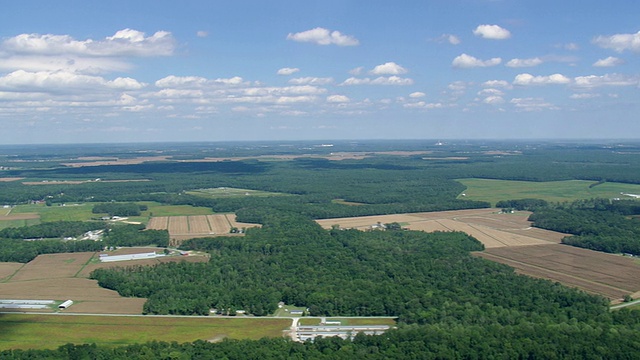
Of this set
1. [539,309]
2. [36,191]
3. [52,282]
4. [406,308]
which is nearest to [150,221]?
[52,282]

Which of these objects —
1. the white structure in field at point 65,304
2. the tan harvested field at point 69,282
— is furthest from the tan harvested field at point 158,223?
the white structure in field at point 65,304

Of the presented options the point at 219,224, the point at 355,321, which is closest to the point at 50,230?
the point at 219,224

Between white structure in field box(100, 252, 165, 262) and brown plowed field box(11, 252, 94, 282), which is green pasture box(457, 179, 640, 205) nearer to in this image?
white structure in field box(100, 252, 165, 262)

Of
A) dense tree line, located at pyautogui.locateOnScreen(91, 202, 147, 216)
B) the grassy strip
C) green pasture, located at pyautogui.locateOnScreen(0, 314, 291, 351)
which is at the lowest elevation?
green pasture, located at pyautogui.locateOnScreen(0, 314, 291, 351)

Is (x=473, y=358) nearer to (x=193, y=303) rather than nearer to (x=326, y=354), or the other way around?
(x=326, y=354)

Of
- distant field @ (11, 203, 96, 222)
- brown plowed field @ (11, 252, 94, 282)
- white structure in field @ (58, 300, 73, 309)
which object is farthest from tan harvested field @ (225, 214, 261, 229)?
white structure in field @ (58, 300, 73, 309)
